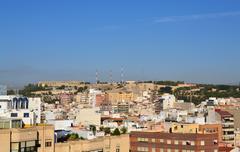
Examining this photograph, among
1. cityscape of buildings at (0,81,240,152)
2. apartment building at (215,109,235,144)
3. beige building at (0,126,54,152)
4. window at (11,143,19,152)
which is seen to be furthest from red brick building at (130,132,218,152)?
window at (11,143,19,152)

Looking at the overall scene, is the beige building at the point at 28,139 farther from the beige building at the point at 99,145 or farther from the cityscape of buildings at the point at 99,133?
the beige building at the point at 99,145

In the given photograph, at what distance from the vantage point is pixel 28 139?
78.6ft

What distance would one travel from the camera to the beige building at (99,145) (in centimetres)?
2712

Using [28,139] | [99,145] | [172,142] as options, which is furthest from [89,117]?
[28,139]

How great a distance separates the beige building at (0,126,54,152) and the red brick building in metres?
30.1

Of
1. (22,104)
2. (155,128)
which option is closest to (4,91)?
(22,104)

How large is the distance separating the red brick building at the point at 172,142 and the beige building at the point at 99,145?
2424cm

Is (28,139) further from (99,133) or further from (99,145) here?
(99,133)

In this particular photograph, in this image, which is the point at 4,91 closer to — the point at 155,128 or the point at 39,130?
the point at 39,130

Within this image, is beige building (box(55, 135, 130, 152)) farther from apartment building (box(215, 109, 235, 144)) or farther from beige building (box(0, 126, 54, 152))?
apartment building (box(215, 109, 235, 144))

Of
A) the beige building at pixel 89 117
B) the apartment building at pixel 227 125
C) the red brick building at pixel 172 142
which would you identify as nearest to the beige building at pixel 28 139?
the red brick building at pixel 172 142

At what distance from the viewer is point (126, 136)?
30797 mm

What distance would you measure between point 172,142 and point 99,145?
2751 cm

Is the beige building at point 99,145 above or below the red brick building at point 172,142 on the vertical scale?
above
